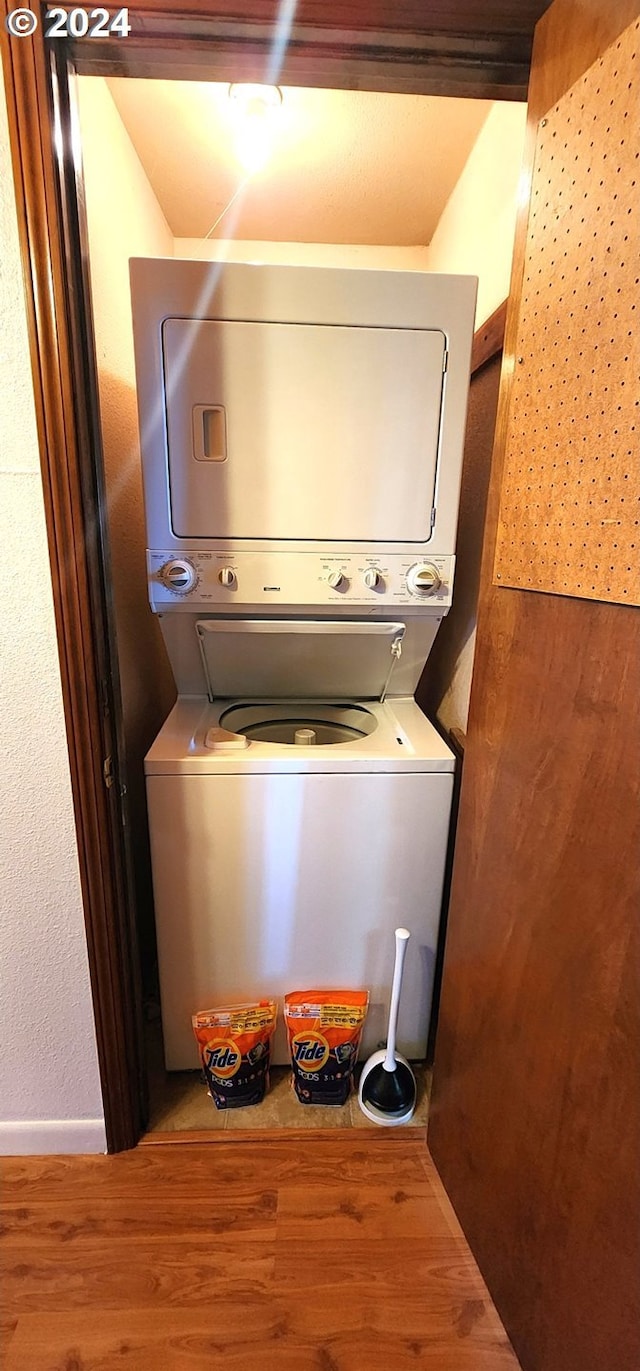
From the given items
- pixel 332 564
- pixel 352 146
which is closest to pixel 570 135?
pixel 332 564

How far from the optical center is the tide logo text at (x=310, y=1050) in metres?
1.37

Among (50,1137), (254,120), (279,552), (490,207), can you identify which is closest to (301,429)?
(279,552)

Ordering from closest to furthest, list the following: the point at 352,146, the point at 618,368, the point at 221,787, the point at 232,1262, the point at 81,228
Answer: the point at 618,368, the point at 81,228, the point at 232,1262, the point at 221,787, the point at 352,146

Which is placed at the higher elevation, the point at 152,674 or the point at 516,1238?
the point at 152,674

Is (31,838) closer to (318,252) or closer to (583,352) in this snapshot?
(583,352)

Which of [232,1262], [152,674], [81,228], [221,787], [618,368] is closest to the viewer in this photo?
[618,368]

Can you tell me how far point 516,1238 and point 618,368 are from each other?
4.34 ft

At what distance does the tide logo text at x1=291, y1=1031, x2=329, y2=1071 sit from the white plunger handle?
153 millimetres

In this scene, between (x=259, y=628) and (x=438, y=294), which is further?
(x=259, y=628)

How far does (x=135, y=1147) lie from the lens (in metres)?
1.32

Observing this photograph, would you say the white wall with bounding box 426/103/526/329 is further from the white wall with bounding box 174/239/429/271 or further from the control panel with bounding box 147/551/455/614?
the control panel with bounding box 147/551/455/614

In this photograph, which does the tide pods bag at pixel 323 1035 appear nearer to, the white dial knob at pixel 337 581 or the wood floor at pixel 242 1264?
the wood floor at pixel 242 1264

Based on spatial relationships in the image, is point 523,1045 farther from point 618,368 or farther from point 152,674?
point 152,674

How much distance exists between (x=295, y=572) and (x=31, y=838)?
77 centimetres
